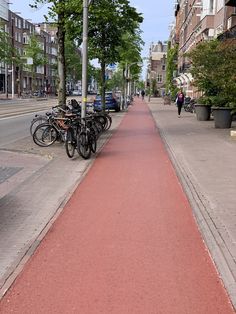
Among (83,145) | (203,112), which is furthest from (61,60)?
(203,112)

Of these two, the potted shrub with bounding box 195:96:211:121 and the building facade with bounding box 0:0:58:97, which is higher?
the building facade with bounding box 0:0:58:97

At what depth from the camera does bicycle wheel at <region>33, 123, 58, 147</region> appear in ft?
49.6

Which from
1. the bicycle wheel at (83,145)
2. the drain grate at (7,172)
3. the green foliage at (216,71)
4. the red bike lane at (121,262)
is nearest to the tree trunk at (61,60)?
the bicycle wheel at (83,145)

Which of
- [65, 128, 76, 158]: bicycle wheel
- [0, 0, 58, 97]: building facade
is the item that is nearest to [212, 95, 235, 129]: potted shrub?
[65, 128, 76, 158]: bicycle wheel

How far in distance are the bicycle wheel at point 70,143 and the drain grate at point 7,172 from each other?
5.59ft

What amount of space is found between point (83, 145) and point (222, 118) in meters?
11.9

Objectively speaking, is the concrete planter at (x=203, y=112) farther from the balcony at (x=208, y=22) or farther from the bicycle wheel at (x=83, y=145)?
the bicycle wheel at (x=83, y=145)

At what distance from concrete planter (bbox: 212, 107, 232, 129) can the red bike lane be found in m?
14.9

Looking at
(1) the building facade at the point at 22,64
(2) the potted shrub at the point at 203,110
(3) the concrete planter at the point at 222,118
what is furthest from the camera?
(1) the building facade at the point at 22,64

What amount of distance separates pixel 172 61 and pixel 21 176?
275ft

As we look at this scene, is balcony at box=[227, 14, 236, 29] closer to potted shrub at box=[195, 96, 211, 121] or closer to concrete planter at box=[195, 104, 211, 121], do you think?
potted shrub at box=[195, 96, 211, 121]

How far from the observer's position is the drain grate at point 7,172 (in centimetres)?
1002

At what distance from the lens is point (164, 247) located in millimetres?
5742

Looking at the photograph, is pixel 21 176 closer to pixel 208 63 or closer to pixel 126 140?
pixel 126 140
